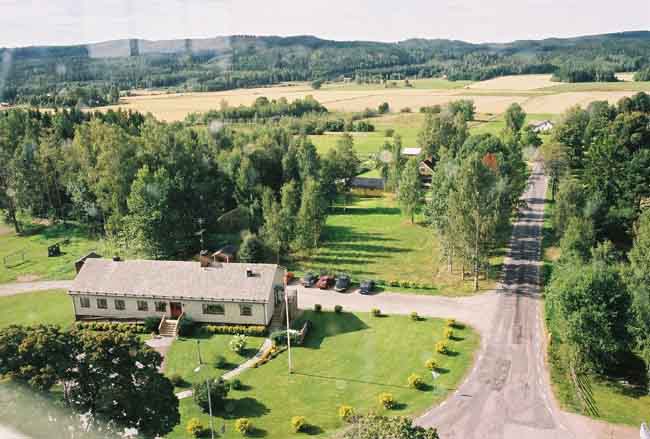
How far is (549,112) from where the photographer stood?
138375mm

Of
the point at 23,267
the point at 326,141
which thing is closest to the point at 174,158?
the point at 23,267

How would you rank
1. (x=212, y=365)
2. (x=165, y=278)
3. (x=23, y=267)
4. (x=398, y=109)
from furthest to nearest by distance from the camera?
(x=398, y=109) → (x=23, y=267) → (x=165, y=278) → (x=212, y=365)

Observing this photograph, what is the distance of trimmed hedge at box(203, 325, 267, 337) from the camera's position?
128ft

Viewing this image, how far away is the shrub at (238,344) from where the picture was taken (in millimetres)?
36438

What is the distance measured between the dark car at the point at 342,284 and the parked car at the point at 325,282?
690mm

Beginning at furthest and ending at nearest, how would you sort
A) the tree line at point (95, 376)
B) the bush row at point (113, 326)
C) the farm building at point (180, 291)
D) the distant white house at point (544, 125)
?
the distant white house at point (544, 125), the bush row at point (113, 326), the farm building at point (180, 291), the tree line at point (95, 376)

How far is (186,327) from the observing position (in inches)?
1551

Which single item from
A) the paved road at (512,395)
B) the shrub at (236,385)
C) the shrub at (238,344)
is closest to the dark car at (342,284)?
the shrub at (238,344)

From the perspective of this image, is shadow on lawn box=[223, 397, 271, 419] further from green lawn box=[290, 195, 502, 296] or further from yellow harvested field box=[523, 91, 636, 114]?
yellow harvested field box=[523, 91, 636, 114]

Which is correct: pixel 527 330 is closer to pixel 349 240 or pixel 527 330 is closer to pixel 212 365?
pixel 212 365

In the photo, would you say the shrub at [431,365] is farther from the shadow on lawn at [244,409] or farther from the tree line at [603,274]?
the shadow on lawn at [244,409]

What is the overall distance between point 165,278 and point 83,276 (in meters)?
6.87

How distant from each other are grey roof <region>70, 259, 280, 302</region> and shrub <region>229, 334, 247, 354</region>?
3.36 metres

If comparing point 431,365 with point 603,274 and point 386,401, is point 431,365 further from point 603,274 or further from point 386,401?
point 603,274
